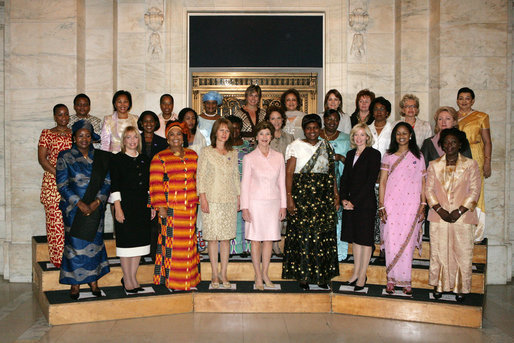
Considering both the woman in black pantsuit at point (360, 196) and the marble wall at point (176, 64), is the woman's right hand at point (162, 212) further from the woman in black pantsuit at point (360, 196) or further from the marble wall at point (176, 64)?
the marble wall at point (176, 64)

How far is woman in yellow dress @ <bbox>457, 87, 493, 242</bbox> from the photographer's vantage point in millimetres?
6152

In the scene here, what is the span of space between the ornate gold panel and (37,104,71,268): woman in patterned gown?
2.89 meters

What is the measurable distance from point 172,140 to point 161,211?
0.77 meters

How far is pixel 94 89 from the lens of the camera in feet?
25.8

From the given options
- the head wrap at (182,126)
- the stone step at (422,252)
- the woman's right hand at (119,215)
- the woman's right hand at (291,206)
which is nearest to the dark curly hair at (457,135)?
the stone step at (422,252)

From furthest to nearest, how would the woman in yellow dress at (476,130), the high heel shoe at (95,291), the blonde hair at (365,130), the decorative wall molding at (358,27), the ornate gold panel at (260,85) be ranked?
the ornate gold panel at (260,85) < the decorative wall molding at (358,27) < the woman in yellow dress at (476,130) < the blonde hair at (365,130) < the high heel shoe at (95,291)

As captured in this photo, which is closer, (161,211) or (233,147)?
(161,211)

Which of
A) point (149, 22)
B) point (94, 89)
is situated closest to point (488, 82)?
point (149, 22)

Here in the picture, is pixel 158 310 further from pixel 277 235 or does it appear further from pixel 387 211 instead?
pixel 387 211

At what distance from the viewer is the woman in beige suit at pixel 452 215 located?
200 inches

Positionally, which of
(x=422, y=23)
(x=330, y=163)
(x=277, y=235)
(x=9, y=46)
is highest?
(x=422, y=23)

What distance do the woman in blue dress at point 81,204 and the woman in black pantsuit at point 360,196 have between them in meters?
2.62

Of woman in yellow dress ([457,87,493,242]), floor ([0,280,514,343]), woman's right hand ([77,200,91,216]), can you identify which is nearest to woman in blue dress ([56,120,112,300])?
woman's right hand ([77,200,91,216])

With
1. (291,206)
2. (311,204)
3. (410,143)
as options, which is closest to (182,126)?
(291,206)
